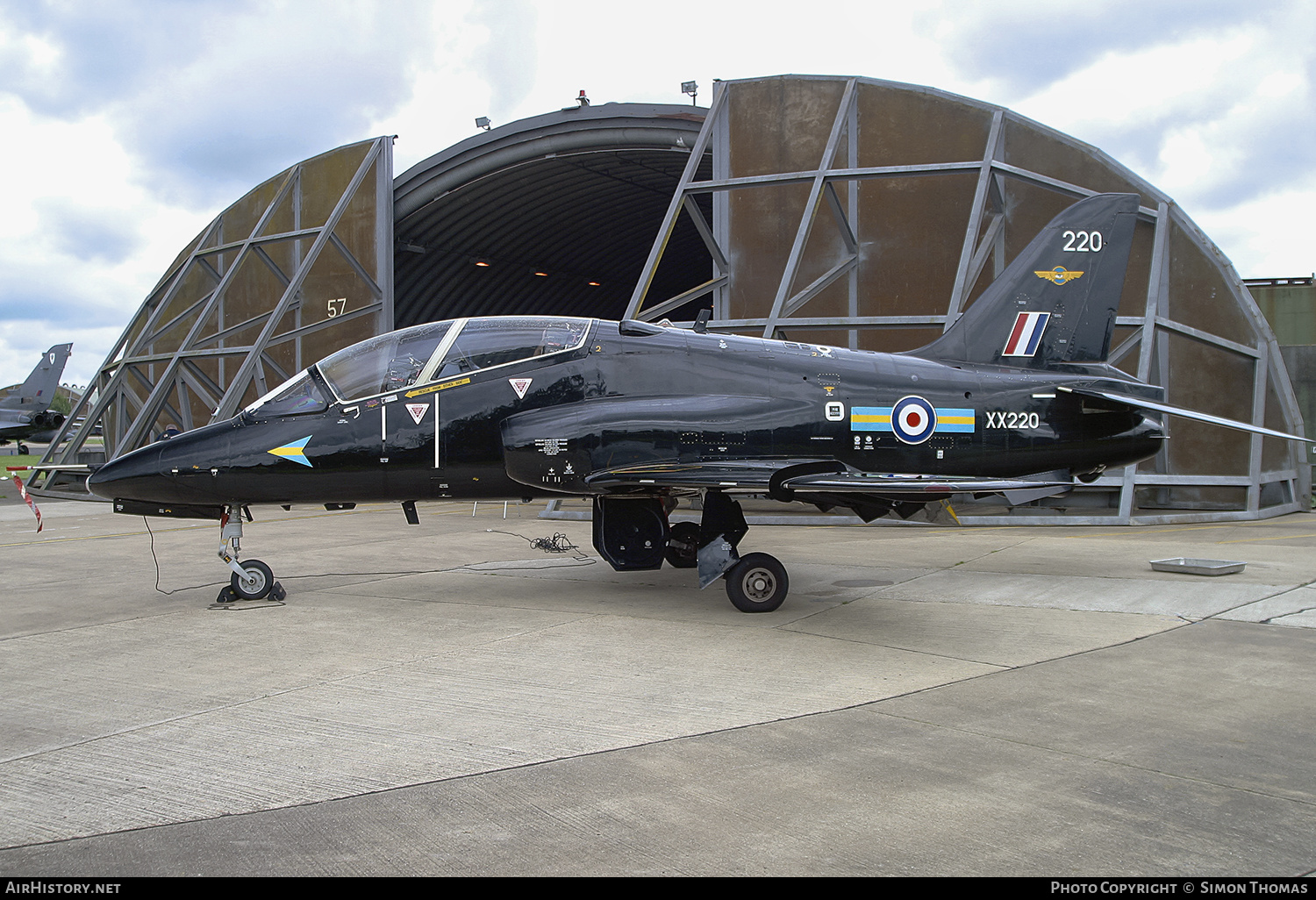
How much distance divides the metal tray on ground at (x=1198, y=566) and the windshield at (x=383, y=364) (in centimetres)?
819

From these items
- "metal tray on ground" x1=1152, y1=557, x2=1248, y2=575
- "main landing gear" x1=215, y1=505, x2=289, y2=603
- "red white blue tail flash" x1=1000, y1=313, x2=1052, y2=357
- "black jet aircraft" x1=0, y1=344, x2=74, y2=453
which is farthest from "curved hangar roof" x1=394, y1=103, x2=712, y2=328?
"black jet aircraft" x1=0, y1=344, x2=74, y2=453

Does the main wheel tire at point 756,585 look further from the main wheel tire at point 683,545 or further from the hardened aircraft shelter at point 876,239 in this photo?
the hardened aircraft shelter at point 876,239

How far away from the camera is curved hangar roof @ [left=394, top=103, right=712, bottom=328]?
21719mm

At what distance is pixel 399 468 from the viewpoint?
8.59 metres

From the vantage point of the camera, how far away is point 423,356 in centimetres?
869

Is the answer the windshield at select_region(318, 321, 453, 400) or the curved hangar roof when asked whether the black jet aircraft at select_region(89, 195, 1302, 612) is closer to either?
the windshield at select_region(318, 321, 453, 400)

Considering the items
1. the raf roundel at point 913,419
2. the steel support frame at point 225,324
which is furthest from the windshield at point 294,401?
the steel support frame at point 225,324

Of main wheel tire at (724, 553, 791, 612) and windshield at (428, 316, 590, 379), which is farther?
windshield at (428, 316, 590, 379)

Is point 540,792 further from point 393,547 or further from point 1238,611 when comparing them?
point 393,547

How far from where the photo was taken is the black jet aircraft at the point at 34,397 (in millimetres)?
40688

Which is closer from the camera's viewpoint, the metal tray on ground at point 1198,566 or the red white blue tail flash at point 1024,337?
the metal tray on ground at point 1198,566

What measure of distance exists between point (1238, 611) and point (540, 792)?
6.74 meters

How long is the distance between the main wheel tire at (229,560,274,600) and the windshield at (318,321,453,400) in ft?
6.51

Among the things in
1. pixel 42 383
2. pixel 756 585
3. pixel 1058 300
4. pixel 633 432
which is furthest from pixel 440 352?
pixel 42 383
